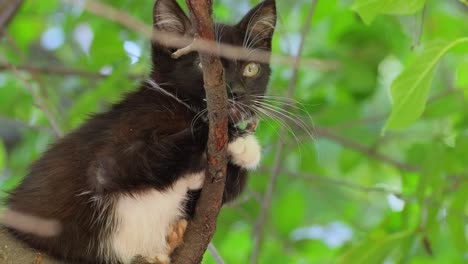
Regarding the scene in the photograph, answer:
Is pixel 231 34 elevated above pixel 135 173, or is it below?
above

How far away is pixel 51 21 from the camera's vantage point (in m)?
6.73

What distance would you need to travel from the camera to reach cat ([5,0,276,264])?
2793 millimetres

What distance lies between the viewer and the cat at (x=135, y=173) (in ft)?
9.16

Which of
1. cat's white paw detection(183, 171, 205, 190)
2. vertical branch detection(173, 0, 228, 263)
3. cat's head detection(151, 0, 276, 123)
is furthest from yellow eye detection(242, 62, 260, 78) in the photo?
vertical branch detection(173, 0, 228, 263)

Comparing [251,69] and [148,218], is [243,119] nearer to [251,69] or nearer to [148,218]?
[251,69]

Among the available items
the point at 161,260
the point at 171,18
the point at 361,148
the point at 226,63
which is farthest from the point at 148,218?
the point at 361,148

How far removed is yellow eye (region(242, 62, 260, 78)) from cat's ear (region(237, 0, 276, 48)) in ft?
0.35

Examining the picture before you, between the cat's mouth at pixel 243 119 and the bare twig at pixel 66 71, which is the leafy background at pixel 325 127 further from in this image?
the cat's mouth at pixel 243 119

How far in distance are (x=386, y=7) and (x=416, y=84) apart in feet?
1.20

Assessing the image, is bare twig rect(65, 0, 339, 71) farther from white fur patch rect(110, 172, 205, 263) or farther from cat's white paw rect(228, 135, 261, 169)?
white fur patch rect(110, 172, 205, 263)

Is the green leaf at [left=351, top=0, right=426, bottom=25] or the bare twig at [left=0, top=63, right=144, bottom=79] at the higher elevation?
the bare twig at [left=0, top=63, right=144, bottom=79]

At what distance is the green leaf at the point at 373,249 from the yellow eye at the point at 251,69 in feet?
3.07

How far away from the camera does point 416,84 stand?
9.80ft

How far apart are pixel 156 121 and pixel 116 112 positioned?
0.21 m
